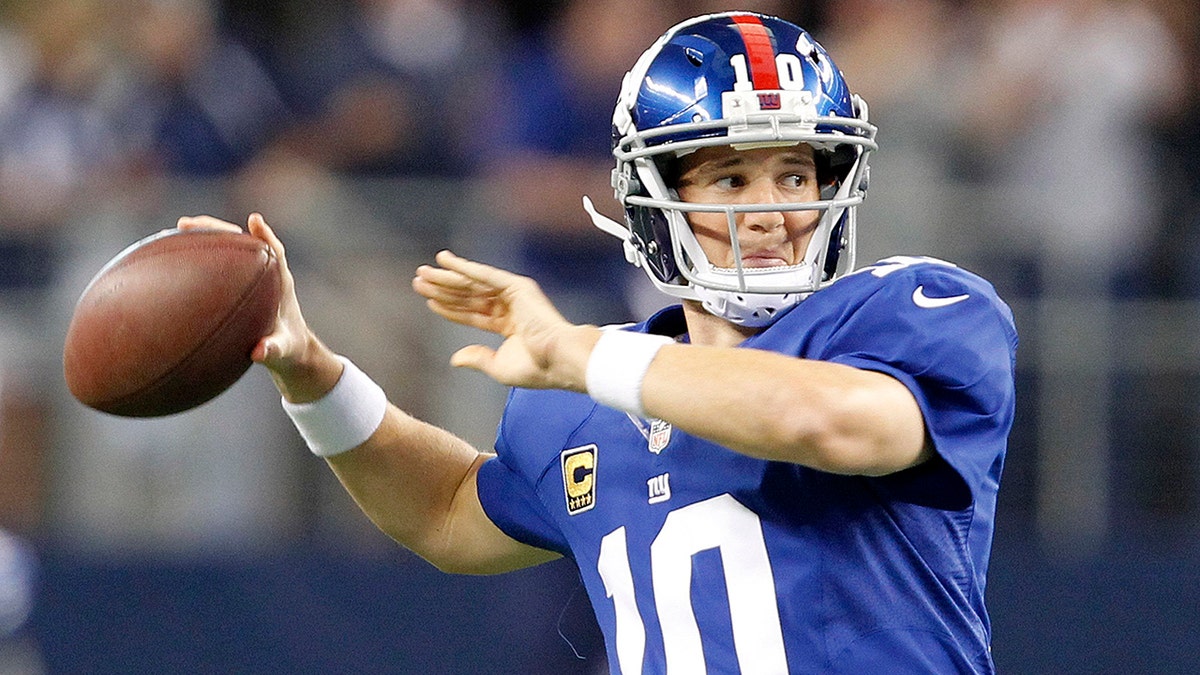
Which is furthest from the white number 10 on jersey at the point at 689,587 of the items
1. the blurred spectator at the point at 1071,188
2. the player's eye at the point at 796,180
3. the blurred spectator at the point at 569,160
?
the blurred spectator at the point at 1071,188

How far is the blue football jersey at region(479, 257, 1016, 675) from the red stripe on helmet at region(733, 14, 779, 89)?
0.32 m

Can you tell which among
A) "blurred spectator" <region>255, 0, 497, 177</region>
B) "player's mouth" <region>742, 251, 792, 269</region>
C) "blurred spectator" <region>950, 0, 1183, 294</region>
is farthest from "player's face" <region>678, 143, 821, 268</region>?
"blurred spectator" <region>255, 0, 497, 177</region>

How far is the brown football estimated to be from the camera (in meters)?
2.72

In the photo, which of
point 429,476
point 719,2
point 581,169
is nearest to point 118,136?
point 581,169

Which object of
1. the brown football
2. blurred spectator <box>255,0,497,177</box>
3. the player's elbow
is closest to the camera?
the player's elbow

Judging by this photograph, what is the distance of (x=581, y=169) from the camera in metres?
5.64

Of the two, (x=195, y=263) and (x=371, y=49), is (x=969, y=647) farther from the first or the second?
(x=371, y=49)

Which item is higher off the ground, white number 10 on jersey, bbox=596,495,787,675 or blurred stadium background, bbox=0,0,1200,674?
white number 10 on jersey, bbox=596,495,787,675

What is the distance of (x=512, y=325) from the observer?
2455 mm

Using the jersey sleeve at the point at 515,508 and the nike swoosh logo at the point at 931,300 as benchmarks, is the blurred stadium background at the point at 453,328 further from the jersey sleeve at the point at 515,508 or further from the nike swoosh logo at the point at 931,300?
the nike swoosh logo at the point at 931,300

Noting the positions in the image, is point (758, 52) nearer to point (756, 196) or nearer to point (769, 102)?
point (769, 102)

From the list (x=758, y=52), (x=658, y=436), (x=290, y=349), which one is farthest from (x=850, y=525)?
(x=290, y=349)

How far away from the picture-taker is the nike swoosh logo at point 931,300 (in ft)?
7.91

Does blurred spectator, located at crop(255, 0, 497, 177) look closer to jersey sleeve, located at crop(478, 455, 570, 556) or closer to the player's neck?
jersey sleeve, located at crop(478, 455, 570, 556)
